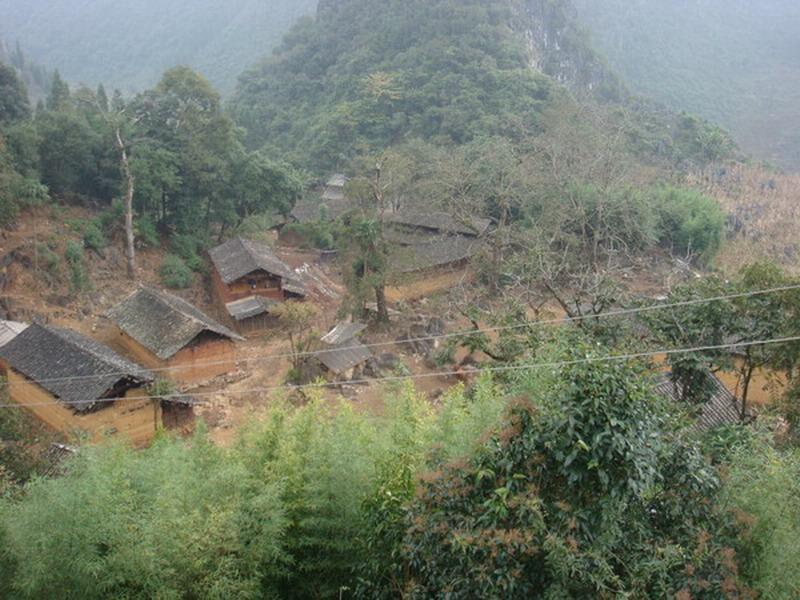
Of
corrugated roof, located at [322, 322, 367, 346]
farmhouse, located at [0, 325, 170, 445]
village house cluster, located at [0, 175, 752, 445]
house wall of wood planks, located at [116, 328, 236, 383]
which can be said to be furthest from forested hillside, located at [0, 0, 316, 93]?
farmhouse, located at [0, 325, 170, 445]

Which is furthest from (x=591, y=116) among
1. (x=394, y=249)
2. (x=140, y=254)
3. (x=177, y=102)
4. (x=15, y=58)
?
(x=15, y=58)

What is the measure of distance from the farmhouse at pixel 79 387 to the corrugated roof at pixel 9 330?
1.46 m

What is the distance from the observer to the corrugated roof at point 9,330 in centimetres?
1927

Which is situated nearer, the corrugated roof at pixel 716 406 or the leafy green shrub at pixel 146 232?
the corrugated roof at pixel 716 406

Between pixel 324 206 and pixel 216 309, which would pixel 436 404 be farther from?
pixel 324 206

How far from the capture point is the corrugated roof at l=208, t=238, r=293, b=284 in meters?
25.9

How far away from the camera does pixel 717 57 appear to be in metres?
81.8

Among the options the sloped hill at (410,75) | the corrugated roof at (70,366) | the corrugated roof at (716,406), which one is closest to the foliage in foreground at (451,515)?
the corrugated roof at (716,406)

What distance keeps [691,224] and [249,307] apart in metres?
24.2

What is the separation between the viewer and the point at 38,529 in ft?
22.0

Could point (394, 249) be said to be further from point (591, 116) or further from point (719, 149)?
point (719, 149)

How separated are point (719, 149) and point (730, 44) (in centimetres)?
4449

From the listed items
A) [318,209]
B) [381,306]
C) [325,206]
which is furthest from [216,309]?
[318,209]

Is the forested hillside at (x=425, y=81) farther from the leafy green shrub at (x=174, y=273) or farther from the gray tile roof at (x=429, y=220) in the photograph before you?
the leafy green shrub at (x=174, y=273)
